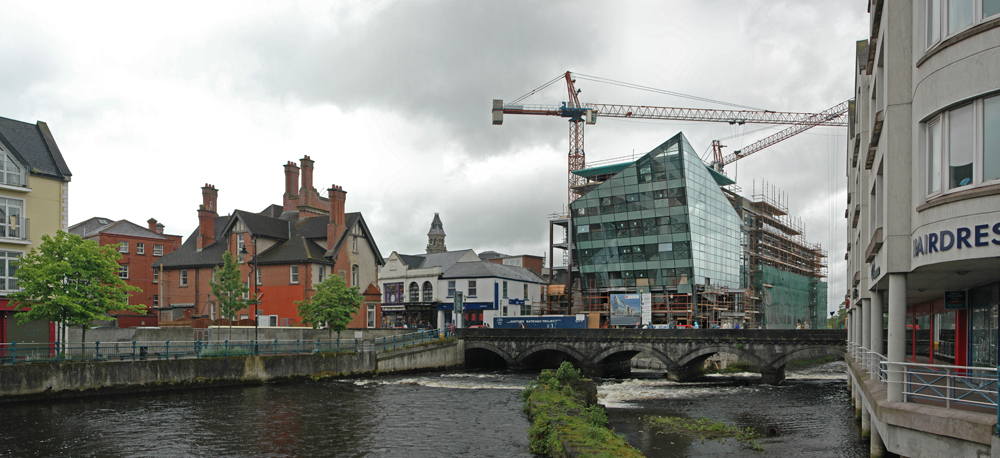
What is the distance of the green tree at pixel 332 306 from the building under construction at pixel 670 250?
2799cm

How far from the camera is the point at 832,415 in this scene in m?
28.3

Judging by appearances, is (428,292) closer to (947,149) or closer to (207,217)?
(207,217)

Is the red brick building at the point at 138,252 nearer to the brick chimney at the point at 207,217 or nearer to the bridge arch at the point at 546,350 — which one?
the brick chimney at the point at 207,217

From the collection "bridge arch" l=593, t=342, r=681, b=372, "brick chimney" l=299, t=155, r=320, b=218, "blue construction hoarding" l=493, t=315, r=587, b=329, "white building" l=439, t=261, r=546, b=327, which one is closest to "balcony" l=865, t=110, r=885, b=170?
"bridge arch" l=593, t=342, r=681, b=372

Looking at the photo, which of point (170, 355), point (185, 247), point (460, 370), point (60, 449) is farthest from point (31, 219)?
point (185, 247)

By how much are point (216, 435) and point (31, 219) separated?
22.1 metres

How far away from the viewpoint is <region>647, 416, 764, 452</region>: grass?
2291cm

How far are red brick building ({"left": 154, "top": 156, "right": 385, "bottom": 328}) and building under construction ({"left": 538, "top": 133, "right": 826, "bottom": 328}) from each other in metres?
23.7

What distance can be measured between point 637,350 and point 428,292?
32.8m

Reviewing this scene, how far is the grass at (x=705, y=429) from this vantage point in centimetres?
2291

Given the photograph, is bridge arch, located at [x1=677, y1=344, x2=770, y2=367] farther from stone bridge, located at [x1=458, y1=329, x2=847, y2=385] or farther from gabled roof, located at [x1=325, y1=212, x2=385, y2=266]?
gabled roof, located at [x1=325, y1=212, x2=385, y2=266]

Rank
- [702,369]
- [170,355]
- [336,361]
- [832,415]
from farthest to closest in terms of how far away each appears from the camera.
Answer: [702,369] → [336,361] → [170,355] → [832,415]

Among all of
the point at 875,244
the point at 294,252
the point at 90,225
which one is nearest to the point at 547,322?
the point at 294,252

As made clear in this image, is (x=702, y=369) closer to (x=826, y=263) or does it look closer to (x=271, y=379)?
(x=271, y=379)
